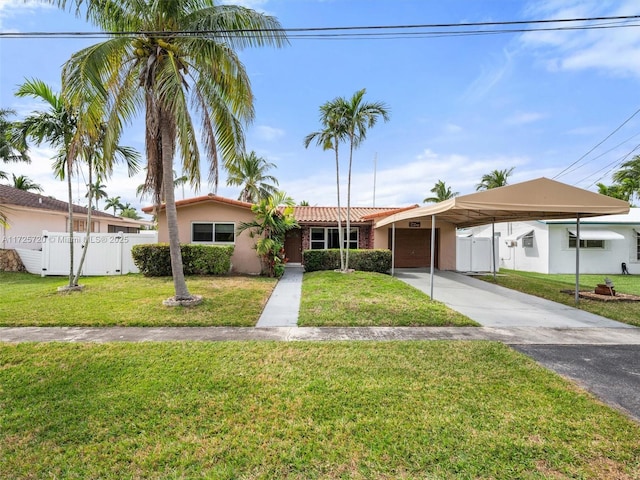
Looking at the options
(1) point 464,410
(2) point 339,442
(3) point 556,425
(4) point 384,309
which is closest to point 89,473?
(2) point 339,442

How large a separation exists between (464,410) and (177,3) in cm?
950

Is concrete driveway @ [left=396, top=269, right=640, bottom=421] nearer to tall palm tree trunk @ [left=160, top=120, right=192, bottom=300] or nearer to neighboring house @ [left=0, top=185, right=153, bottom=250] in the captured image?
tall palm tree trunk @ [left=160, top=120, right=192, bottom=300]

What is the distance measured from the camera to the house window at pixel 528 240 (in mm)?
17328

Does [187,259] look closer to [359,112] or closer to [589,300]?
[359,112]

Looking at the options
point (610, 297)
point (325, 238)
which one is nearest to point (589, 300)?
point (610, 297)

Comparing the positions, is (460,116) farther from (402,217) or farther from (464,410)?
(464,410)

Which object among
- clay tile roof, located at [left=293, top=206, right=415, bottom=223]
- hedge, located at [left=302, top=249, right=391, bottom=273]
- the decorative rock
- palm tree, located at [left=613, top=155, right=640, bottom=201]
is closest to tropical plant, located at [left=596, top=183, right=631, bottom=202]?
palm tree, located at [left=613, top=155, right=640, bottom=201]

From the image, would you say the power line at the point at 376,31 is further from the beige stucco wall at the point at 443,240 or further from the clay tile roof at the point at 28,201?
the clay tile roof at the point at 28,201

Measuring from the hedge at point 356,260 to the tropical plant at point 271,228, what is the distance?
1.83 metres

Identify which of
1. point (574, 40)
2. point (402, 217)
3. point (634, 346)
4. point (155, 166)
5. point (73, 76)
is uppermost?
point (574, 40)

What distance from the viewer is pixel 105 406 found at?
313 cm

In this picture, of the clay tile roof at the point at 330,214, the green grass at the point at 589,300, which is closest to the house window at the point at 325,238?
the clay tile roof at the point at 330,214

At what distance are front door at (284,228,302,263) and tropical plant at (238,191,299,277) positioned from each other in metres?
4.38

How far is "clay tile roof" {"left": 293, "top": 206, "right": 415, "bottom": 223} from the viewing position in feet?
53.3
